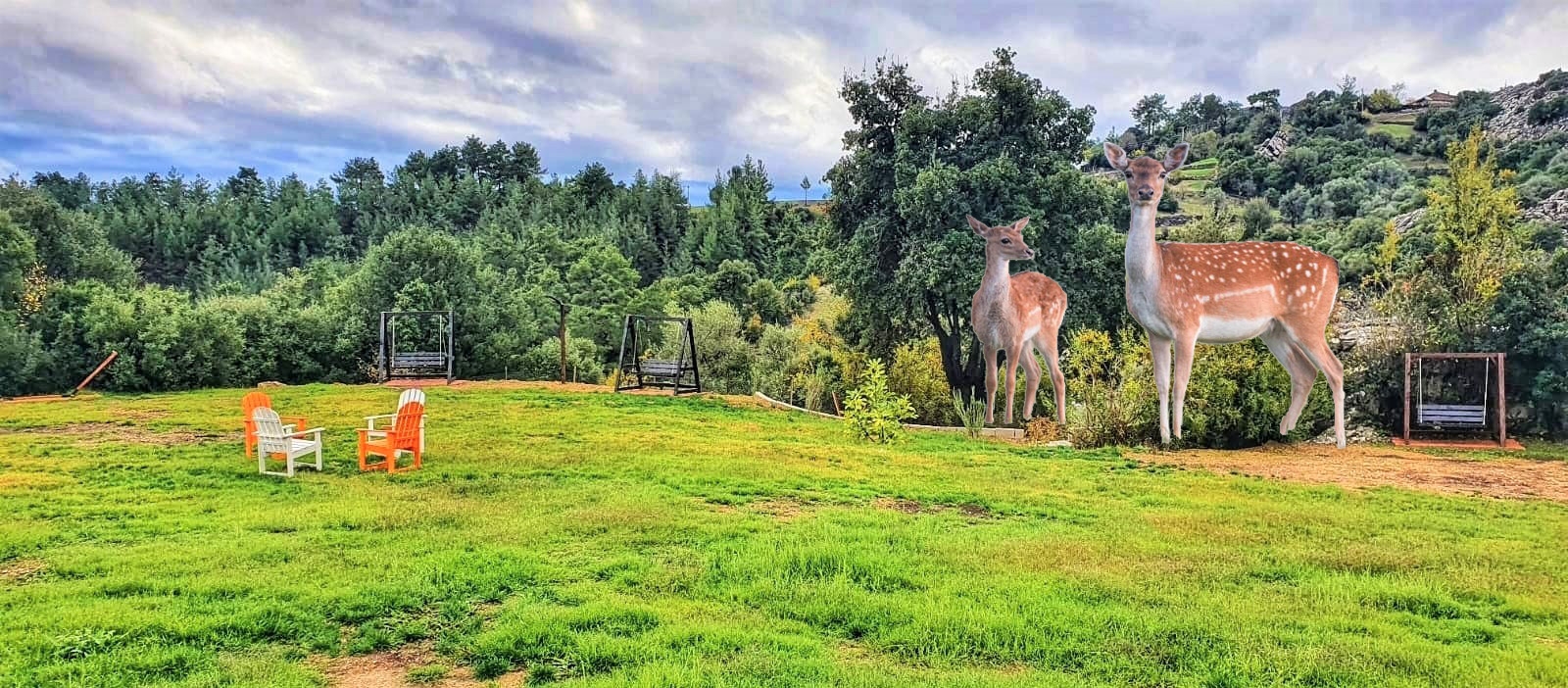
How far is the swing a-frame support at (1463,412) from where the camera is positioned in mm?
10557

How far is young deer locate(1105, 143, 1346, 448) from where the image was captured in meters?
10.1

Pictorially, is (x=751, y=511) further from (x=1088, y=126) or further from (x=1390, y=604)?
(x=1088, y=126)

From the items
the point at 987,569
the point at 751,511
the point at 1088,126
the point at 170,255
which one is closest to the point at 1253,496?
the point at 987,569

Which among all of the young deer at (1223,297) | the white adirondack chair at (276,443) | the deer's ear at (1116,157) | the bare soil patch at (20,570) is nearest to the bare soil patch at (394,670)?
the bare soil patch at (20,570)

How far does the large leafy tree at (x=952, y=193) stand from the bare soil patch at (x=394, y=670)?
12.3 m

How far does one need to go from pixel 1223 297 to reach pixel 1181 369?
1087 mm

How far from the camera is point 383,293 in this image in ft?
84.6

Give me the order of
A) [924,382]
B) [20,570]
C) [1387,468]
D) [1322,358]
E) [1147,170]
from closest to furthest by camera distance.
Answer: [20,570], [1387,468], [1147,170], [1322,358], [924,382]

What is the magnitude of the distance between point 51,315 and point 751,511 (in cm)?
2484

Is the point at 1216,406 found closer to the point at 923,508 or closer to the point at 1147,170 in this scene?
the point at 1147,170

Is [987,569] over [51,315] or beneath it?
beneath

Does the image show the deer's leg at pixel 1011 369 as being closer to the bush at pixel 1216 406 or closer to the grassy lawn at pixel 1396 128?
the bush at pixel 1216 406

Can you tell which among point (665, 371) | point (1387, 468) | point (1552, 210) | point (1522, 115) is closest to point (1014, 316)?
point (1387, 468)

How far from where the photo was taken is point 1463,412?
35.0 ft
